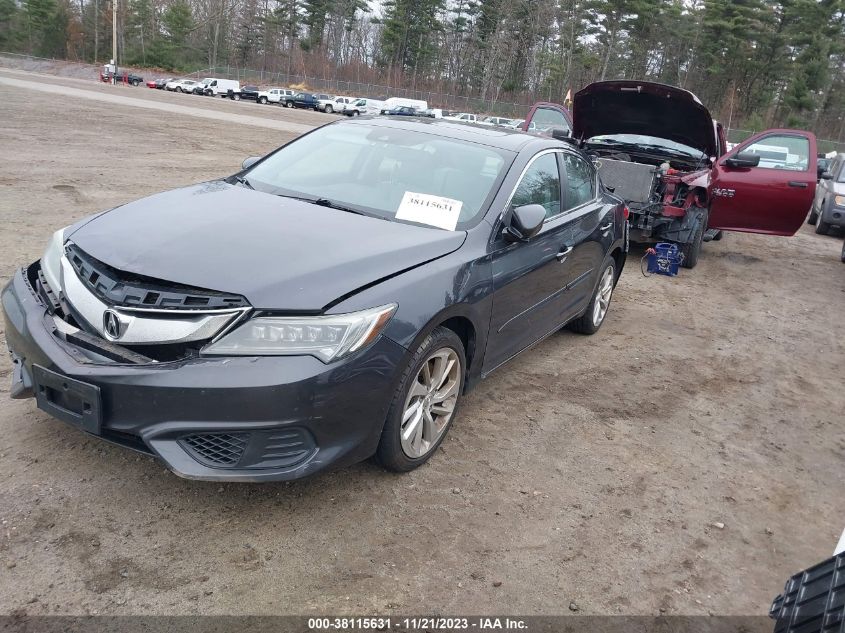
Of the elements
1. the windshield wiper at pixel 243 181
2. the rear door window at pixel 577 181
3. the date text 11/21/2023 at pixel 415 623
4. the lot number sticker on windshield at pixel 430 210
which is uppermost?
the rear door window at pixel 577 181

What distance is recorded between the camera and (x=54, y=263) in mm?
3273

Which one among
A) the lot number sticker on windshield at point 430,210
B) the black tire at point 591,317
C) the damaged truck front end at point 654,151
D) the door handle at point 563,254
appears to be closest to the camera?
the lot number sticker on windshield at point 430,210

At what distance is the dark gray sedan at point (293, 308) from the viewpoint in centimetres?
268

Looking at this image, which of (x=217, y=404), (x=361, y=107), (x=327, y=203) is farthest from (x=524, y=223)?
(x=361, y=107)

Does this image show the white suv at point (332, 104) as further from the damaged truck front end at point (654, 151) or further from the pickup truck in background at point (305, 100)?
the damaged truck front end at point (654, 151)

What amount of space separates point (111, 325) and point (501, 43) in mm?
76441

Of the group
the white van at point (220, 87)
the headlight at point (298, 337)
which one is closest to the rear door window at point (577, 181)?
the headlight at point (298, 337)

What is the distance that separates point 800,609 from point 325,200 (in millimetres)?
2875

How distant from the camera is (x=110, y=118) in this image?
61.2ft

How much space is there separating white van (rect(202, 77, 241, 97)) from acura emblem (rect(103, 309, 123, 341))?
59259 mm

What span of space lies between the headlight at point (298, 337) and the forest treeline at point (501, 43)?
5731cm

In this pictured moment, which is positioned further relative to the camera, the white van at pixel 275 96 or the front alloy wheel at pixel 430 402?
the white van at pixel 275 96

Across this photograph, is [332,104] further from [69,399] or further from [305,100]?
[69,399]

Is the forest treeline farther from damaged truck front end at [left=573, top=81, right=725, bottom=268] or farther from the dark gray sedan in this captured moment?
the dark gray sedan
